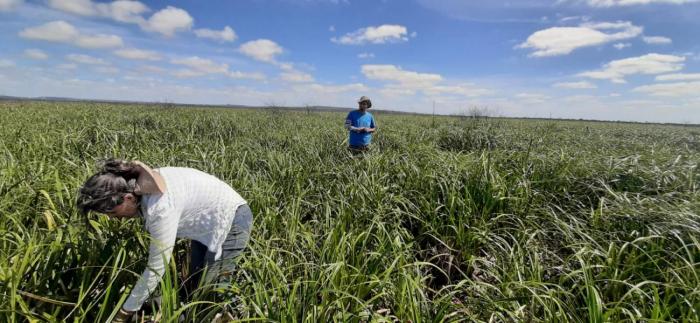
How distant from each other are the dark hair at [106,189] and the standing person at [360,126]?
4534 mm

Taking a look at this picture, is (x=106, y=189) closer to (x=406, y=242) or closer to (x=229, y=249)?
(x=229, y=249)

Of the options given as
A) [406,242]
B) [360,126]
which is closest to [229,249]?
[406,242]

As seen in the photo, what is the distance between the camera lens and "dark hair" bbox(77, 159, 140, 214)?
1489 mm

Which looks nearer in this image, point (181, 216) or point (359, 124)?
point (181, 216)

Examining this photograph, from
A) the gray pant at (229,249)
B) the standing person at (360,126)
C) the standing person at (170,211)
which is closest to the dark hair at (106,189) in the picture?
the standing person at (170,211)

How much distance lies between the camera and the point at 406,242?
3129 mm

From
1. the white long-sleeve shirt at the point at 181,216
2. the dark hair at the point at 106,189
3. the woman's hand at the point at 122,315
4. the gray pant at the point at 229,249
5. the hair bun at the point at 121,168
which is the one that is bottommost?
the woman's hand at the point at 122,315

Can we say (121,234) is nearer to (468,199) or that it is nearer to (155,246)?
(155,246)

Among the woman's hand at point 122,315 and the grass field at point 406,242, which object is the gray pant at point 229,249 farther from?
the woman's hand at point 122,315

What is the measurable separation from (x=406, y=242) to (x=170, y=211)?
211 centimetres

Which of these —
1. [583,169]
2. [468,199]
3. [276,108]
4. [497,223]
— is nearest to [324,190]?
[468,199]

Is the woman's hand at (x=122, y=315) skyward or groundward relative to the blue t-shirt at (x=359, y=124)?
groundward

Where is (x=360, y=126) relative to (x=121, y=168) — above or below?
above

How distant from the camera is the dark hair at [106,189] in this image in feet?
4.89
